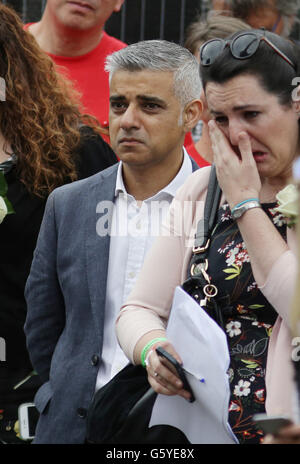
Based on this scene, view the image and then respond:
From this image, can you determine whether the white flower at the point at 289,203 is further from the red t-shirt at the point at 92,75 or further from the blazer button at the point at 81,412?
the red t-shirt at the point at 92,75

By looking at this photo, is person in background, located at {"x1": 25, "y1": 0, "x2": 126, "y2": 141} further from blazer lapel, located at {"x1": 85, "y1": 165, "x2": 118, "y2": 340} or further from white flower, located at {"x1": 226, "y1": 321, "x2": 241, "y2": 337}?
white flower, located at {"x1": 226, "y1": 321, "x2": 241, "y2": 337}

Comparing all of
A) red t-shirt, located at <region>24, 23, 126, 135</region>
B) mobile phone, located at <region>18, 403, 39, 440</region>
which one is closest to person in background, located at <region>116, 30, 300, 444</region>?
mobile phone, located at <region>18, 403, 39, 440</region>

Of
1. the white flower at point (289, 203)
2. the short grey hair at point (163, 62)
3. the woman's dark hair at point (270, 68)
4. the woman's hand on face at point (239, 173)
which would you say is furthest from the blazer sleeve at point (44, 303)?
the white flower at point (289, 203)

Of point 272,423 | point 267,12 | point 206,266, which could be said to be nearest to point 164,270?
point 206,266

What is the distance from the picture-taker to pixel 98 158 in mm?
4082

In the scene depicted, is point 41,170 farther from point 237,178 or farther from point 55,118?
point 237,178

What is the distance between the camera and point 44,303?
3.50 m

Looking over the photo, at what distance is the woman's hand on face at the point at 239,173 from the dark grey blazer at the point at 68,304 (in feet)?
2.64

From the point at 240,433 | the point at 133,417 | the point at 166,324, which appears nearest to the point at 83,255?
the point at 166,324

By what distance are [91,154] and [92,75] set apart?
108 cm

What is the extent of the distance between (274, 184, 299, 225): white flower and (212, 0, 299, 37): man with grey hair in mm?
3049
